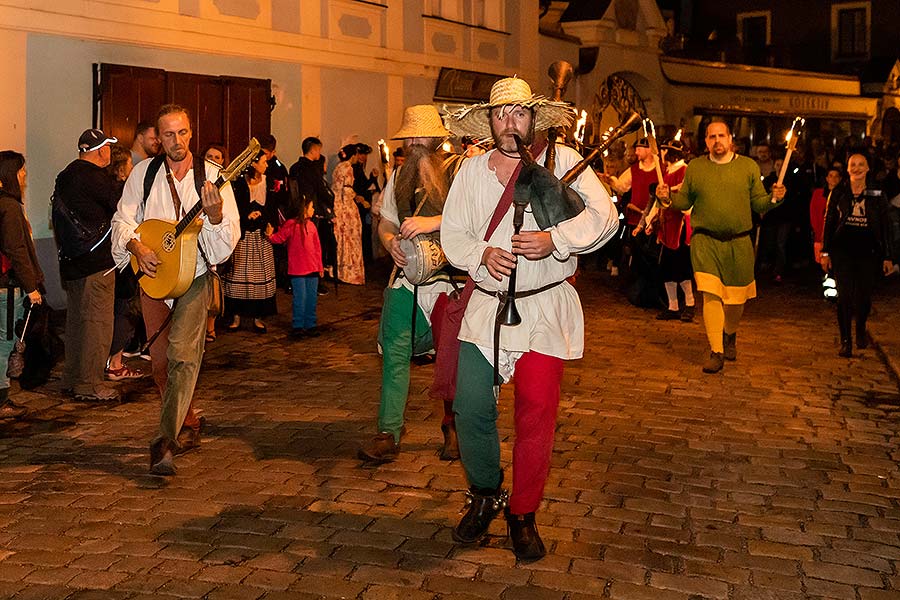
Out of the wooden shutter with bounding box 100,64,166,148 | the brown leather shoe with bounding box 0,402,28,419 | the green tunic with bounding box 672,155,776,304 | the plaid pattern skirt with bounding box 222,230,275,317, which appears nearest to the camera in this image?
the brown leather shoe with bounding box 0,402,28,419

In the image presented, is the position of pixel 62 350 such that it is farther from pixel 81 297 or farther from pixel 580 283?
pixel 580 283

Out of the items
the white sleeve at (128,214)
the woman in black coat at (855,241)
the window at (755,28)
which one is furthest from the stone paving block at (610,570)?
the window at (755,28)

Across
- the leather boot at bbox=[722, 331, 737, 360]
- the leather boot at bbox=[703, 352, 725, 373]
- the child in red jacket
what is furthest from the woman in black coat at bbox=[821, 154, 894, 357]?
the child in red jacket

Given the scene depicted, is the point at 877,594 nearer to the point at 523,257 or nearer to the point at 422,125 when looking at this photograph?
the point at 523,257

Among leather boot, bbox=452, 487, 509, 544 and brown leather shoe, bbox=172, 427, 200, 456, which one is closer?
leather boot, bbox=452, 487, 509, 544

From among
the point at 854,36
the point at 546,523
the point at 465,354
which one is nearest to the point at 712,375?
the point at 546,523

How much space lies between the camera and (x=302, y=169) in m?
12.8

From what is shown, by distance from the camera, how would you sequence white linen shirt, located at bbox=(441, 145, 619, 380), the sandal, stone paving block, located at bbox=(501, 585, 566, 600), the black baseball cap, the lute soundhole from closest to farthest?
1. stone paving block, located at bbox=(501, 585, 566, 600)
2. white linen shirt, located at bbox=(441, 145, 619, 380)
3. the lute soundhole
4. the black baseball cap
5. the sandal

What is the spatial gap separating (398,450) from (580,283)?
10757 millimetres

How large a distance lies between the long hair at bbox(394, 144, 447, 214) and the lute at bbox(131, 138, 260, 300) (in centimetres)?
86

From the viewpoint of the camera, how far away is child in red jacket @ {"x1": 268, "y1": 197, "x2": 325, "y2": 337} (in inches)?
478

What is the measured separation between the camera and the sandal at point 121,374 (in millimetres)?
9852

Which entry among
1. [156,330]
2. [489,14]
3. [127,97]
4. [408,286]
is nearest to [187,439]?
[156,330]

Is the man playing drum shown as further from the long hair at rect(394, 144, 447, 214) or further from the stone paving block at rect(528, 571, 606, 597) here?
the stone paving block at rect(528, 571, 606, 597)
